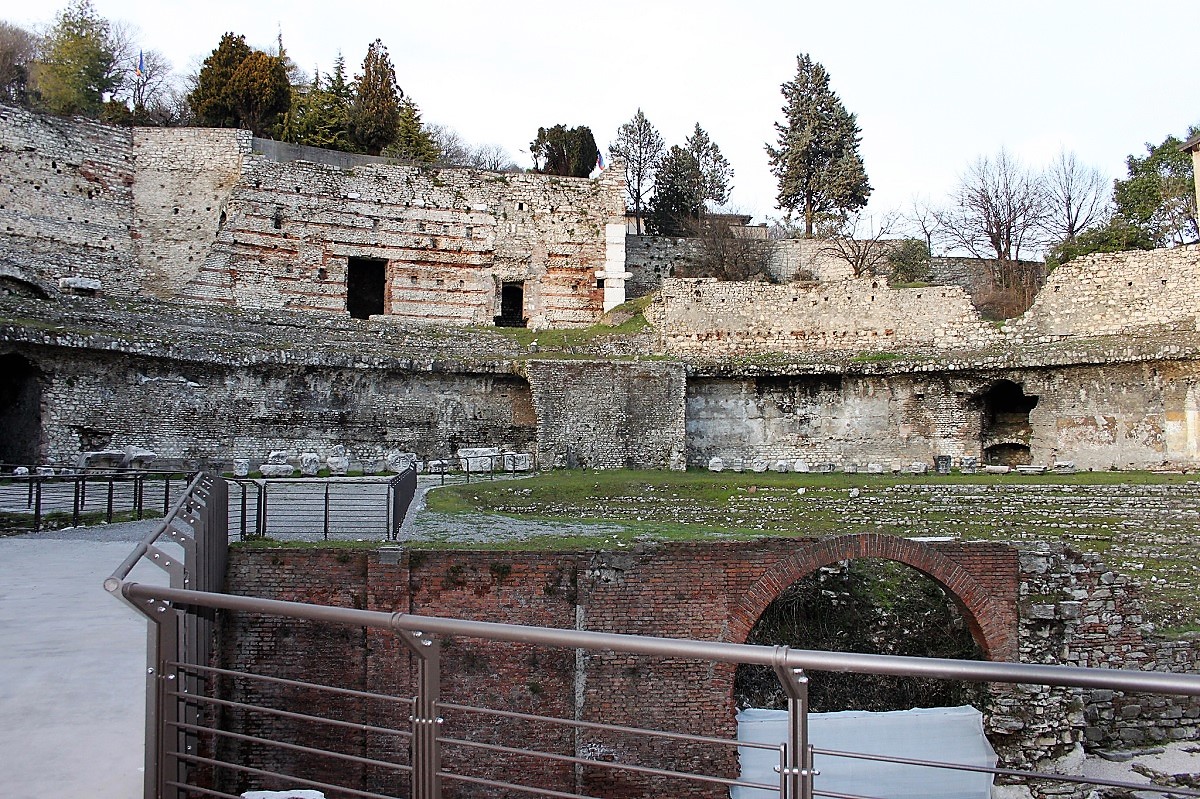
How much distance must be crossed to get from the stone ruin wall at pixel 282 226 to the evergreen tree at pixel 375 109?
20.9 feet

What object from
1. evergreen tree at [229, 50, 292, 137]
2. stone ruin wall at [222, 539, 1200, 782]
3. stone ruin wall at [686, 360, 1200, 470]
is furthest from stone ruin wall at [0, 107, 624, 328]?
stone ruin wall at [222, 539, 1200, 782]

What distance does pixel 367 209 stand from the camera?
28.5 meters

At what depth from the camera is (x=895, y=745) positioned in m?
10.0

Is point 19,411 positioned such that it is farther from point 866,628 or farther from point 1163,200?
point 1163,200

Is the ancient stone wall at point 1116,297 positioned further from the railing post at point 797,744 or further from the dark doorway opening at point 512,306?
the railing post at point 797,744

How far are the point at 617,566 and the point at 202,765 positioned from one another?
4383 millimetres

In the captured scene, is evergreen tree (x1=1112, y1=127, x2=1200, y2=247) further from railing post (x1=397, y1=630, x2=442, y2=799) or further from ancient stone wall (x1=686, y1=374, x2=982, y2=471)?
railing post (x1=397, y1=630, x2=442, y2=799)

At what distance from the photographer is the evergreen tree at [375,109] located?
112ft

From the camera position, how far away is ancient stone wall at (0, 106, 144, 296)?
80.3ft

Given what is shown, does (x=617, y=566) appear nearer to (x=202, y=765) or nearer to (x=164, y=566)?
(x=202, y=765)

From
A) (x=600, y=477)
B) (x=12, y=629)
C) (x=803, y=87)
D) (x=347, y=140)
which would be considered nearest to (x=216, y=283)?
(x=347, y=140)

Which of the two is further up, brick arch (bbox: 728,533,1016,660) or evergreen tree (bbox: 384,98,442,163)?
evergreen tree (bbox: 384,98,442,163)

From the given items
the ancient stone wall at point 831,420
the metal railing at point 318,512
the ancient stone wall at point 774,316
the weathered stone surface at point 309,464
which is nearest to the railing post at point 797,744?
the metal railing at point 318,512

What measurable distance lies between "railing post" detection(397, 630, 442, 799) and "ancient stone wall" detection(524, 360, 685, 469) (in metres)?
18.5
